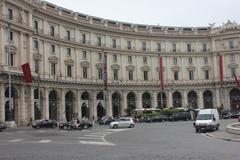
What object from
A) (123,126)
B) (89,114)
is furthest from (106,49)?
(123,126)

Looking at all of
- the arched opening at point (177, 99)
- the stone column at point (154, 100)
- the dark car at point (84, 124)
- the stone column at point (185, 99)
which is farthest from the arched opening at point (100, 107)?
the dark car at point (84, 124)

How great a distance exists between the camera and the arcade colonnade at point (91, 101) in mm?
68188

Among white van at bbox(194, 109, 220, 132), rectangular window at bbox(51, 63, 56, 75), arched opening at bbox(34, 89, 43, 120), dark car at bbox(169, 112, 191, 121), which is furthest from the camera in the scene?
rectangular window at bbox(51, 63, 56, 75)

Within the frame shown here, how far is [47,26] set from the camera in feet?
265

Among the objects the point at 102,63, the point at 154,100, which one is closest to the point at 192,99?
the point at 154,100

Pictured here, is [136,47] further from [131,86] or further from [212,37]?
[212,37]

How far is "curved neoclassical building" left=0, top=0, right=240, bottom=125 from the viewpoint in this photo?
6944 centimetres

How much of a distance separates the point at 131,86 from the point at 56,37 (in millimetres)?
24098

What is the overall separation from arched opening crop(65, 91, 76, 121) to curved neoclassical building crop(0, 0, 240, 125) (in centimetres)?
20

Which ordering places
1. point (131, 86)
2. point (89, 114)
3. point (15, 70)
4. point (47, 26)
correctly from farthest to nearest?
point (131, 86) → point (89, 114) → point (47, 26) → point (15, 70)

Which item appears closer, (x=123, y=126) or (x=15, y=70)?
(x=123, y=126)

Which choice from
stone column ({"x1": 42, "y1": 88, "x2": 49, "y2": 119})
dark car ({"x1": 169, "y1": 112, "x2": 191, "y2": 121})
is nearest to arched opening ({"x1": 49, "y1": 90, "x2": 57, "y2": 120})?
stone column ({"x1": 42, "y1": 88, "x2": 49, "y2": 119})

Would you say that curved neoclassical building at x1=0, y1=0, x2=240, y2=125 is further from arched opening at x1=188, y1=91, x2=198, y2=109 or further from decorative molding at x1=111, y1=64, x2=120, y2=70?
arched opening at x1=188, y1=91, x2=198, y2=109

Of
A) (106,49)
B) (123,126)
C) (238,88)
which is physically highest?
(106,49)
